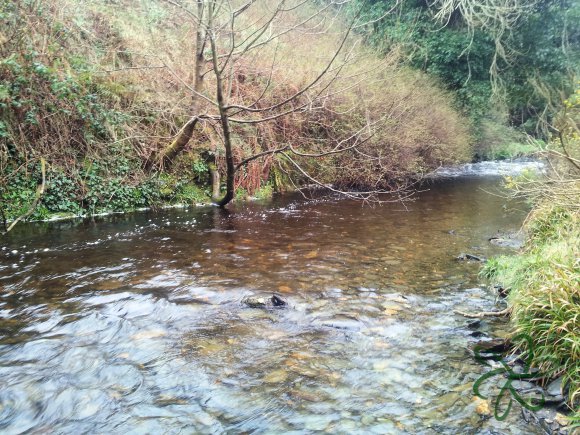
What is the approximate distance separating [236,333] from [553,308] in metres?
2.66

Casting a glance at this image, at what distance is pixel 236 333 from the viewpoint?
13.1 ft

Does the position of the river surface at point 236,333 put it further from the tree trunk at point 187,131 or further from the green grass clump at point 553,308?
the tree trunk at point 187,131

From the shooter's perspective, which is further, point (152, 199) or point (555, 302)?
point (152, 199)

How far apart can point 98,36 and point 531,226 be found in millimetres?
10993

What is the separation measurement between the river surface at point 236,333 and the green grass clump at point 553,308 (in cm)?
40

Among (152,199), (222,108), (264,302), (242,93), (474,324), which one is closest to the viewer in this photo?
(474,324)

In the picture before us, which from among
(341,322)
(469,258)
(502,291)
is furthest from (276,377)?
(469,258)

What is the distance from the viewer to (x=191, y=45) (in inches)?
470

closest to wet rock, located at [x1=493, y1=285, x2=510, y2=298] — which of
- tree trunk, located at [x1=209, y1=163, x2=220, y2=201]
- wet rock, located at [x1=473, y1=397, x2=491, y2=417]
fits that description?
wet rock, located at [x1=473, y1=397, x2=491, y2=417]

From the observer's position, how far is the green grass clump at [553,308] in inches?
121

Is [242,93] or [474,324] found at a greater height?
[242,93]

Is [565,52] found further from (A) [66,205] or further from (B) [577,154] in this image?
(A) [66,205]

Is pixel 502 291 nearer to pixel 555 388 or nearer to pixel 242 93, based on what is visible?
Result: pixel 555 388

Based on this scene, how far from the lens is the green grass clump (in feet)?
10.1
